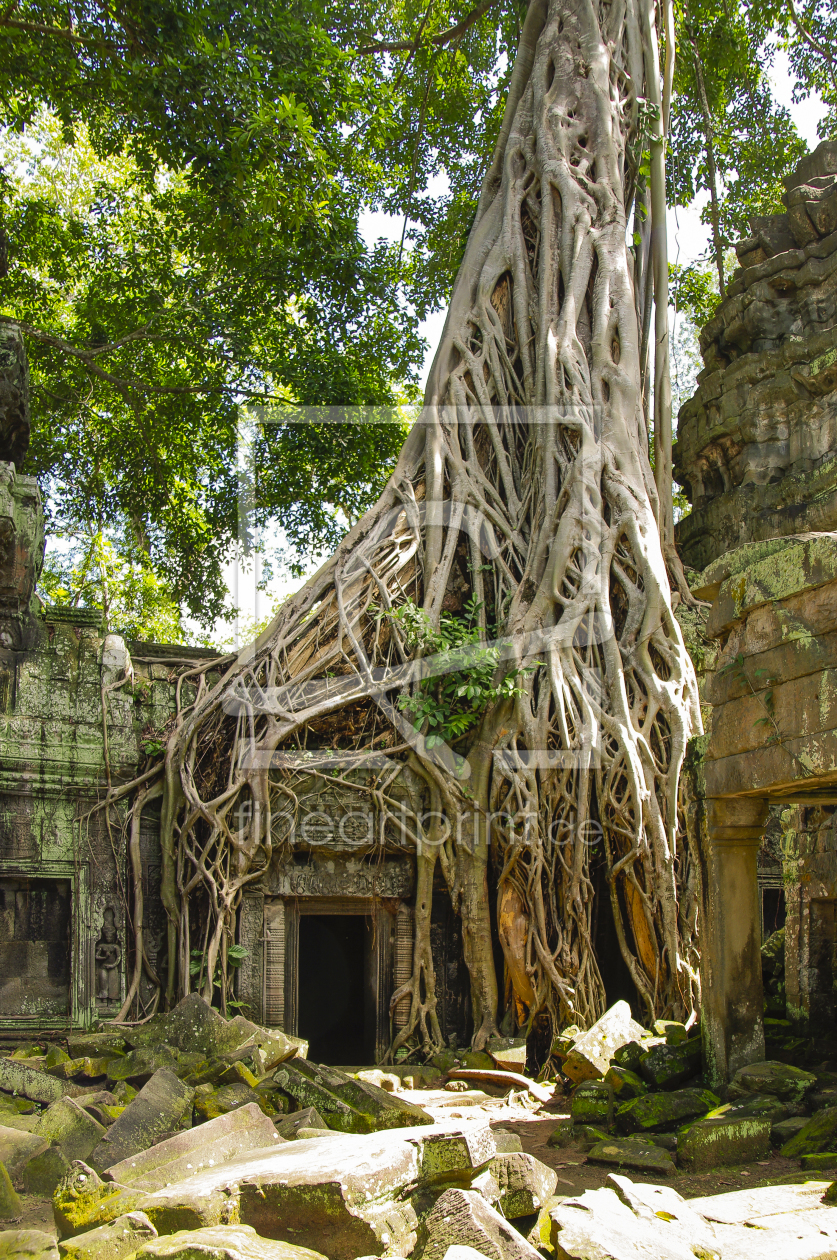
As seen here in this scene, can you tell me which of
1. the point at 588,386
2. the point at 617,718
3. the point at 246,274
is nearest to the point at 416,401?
the point at 246,274

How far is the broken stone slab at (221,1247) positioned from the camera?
2.17m

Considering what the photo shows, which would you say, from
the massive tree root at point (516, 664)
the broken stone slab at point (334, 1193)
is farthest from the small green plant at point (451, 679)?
the broken stone slab at point (334, 1193)

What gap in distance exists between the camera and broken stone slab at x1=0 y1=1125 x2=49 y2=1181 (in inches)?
128

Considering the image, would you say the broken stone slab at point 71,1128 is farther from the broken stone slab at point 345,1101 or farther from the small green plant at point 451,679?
the small green plant at point 451,679

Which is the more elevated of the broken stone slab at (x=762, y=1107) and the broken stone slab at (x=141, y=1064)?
the broken stone slab at (x=141, y=1064)

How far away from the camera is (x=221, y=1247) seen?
86.2 inches

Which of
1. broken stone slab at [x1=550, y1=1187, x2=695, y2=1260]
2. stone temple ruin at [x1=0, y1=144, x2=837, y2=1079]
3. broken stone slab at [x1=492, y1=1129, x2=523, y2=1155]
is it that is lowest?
broken stone slab at [x1=492, y1=1129, x2=523, y2=1155]

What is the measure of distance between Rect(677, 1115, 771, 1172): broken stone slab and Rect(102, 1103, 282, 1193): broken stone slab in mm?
1454

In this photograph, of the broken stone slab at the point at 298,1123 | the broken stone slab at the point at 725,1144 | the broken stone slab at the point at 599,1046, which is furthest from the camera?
the broken stone slab at the point at 599,1046

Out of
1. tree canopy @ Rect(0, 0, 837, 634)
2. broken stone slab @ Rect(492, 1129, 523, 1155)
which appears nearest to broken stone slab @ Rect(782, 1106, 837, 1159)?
broken stone slab @ Rect(492, 1129, 523, 1155)

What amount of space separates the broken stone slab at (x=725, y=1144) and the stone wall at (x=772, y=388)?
4.81 metres

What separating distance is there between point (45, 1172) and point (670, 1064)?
8.26ft

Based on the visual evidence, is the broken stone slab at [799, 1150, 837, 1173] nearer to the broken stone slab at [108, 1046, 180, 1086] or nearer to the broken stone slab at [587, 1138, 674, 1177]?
the broken stone slab at [587, 1138, 674, 1177]

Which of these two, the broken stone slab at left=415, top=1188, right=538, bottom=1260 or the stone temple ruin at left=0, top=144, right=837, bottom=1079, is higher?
the stone temple ruin at left=0, top=144, right=837, bottom=1079
